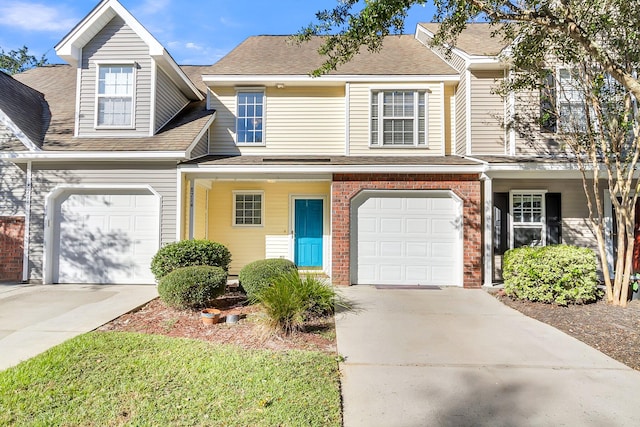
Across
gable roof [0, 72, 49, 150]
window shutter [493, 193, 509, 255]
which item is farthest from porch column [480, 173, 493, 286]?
gable roof [0, 72, 49, 150]

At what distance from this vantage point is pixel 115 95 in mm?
9164

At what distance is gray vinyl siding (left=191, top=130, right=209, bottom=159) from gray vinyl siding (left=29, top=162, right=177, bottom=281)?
76cm

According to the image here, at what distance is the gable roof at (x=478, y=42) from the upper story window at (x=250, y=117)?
211 inches

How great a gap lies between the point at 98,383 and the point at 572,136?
31.5ft

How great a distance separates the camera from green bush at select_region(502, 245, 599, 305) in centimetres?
683

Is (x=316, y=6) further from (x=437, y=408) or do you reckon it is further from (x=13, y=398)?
(x=13, y=398)

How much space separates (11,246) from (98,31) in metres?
6.11

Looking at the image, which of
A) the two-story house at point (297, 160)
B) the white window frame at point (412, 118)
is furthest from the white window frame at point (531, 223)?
the white window frame at point (412, 118)

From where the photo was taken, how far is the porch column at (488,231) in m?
8.50

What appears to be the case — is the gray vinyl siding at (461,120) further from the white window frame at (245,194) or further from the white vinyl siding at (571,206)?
the white window frame at (245,194)

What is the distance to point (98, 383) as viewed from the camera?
3484 millimetres

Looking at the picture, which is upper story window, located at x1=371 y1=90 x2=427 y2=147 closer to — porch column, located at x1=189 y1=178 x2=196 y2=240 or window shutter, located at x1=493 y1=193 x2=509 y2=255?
window shutter, located at x1=493 y1=193 x2=509 y2=255

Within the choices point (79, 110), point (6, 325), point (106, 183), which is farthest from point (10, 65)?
point (6, 325)

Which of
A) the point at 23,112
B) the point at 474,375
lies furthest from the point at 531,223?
the point at 23,112
